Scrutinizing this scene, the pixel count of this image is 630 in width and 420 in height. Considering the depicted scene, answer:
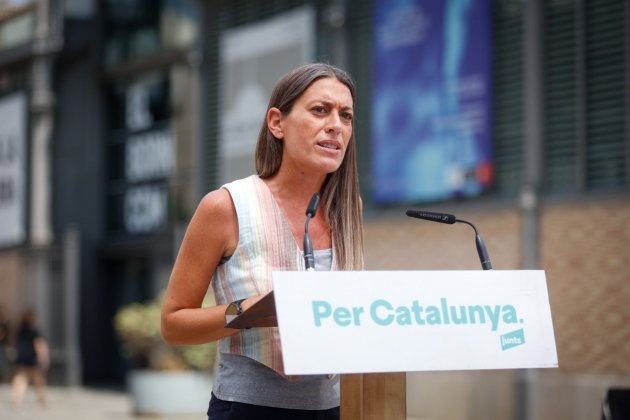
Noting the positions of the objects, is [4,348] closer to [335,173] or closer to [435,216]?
[335,173]

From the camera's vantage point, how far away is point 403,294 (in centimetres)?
258

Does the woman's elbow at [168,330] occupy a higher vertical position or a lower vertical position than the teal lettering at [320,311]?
lower

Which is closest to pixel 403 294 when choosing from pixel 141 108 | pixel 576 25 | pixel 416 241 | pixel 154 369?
pixel 576 25

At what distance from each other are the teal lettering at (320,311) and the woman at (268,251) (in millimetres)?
361

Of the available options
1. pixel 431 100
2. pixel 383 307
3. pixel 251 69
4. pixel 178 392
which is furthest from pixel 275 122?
pixel 251 69

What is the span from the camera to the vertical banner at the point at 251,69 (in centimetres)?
1889

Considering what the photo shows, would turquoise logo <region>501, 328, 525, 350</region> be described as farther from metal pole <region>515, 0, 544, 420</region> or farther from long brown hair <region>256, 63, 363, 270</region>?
metal pole <region>515, 0, 544, 420</region>

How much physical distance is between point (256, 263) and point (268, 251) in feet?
0.14

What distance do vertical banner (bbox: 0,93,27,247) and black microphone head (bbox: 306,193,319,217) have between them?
2455 cm

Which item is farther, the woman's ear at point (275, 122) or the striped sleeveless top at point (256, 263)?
the woman's ear at point (275, 122)

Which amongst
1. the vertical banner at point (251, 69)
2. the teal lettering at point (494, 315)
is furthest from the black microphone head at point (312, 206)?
the vertical banner at point (251, 69)

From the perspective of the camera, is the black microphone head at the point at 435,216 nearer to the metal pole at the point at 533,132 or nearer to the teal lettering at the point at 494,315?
the teal lettering at the point at 494,315

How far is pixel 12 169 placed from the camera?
27.1 metres

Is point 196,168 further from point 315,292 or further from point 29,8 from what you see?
point 315,292
